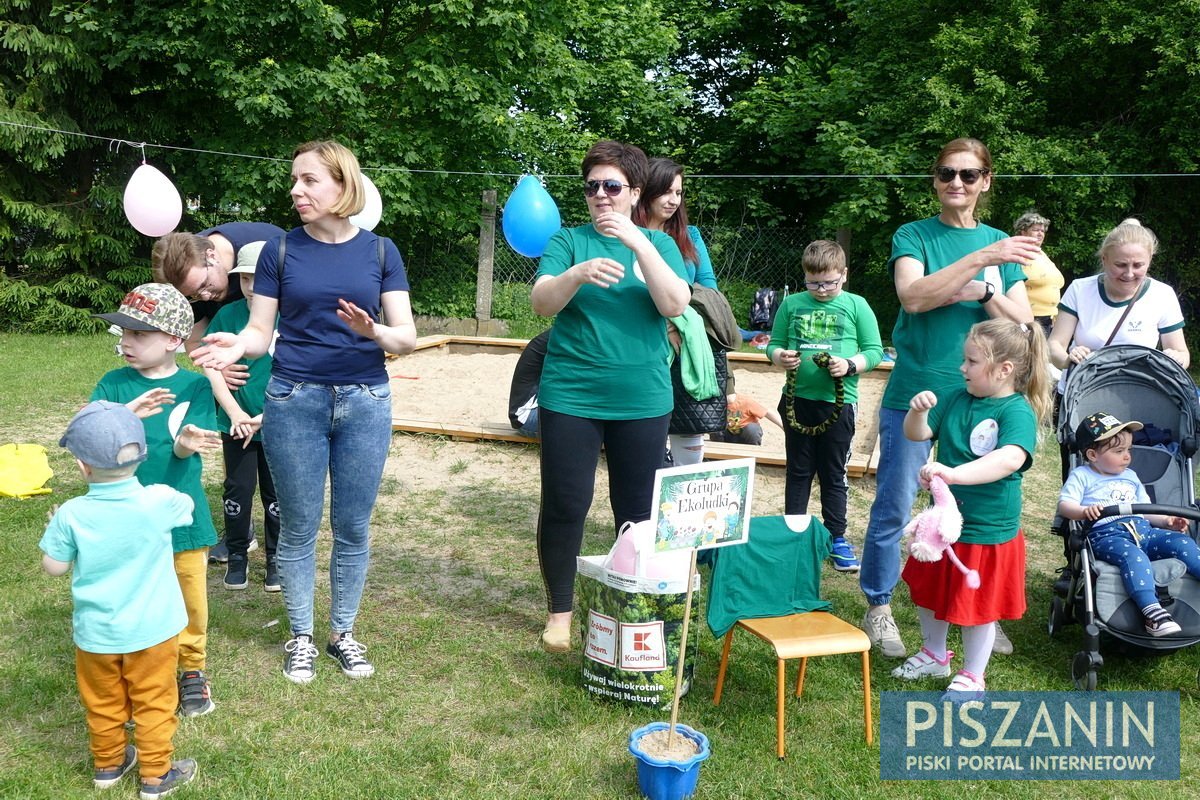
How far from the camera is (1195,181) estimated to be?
43.4 feet

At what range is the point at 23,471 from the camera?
5520mm

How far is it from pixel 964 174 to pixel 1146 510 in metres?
1.41

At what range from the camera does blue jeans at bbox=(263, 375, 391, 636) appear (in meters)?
3.30

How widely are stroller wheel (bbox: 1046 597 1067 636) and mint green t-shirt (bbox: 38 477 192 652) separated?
10.8ft

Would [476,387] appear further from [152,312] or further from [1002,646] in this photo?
[152,312]

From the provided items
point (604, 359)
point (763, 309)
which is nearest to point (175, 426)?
point (604, 359)

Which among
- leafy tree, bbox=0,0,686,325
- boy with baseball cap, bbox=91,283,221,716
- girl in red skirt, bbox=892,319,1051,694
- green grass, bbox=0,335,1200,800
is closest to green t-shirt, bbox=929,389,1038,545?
girl in red skirt, bbox=892,319,1051,694

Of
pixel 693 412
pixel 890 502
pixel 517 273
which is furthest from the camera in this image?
pixel 517 273

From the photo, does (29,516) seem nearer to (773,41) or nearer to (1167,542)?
(1167,542)

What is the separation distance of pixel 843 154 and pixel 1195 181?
475 cm

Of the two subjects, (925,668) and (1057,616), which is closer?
(925,668)

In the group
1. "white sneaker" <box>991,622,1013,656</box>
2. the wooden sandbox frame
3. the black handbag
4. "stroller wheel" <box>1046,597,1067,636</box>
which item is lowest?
"white sneaker" <box>991,622,1013,656</box>

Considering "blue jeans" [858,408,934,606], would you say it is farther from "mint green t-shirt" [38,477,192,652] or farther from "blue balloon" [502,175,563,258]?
"blue balloon" [502,175,563,258]

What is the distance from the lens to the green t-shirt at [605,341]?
348 cm
